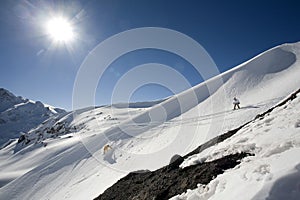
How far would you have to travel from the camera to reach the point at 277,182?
3.20 meters

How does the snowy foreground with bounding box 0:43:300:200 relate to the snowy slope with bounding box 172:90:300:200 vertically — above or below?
above

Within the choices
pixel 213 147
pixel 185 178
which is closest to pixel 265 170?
pixel 185 178

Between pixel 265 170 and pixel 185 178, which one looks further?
pixel 185 178

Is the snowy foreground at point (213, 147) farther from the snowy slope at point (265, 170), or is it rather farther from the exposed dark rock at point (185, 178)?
the exposed dark rock at point (185, 178)

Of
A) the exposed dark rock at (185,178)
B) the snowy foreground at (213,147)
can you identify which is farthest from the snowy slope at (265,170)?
the exposed dark rock at (185,178)

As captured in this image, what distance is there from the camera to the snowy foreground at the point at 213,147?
12.8ft

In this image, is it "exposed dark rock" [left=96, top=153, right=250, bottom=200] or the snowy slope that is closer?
the snowy slope

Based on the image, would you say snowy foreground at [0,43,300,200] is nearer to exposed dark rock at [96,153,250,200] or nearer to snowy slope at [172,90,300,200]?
snowy slope at [172,90,300,200]

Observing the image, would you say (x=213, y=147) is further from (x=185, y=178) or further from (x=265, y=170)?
(x=265, y=170)

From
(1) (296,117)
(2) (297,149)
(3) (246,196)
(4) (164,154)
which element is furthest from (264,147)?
(4) (164,154)

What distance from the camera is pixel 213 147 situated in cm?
794

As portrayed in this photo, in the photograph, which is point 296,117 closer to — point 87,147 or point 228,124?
point 228,124

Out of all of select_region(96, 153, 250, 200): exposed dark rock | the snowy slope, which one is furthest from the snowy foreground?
select_region(96, 153, 250, 200): exposed dark rock

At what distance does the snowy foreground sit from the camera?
390cm
